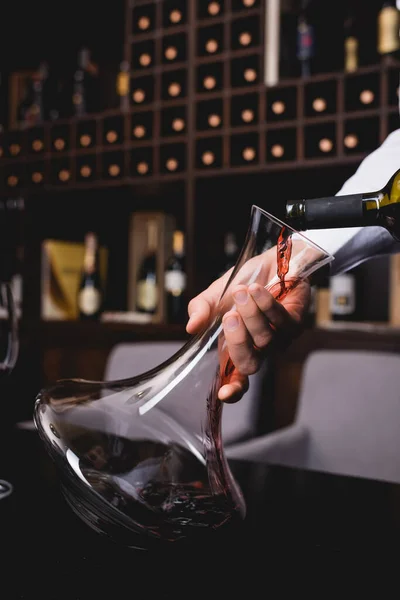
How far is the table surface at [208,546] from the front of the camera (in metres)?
0.33

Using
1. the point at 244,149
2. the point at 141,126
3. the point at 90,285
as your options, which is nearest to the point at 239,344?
the point at 244,149

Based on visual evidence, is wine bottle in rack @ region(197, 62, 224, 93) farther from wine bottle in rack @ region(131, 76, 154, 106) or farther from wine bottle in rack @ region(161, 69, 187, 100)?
wine bottle in rack @ region(131, 76, 154, 106)

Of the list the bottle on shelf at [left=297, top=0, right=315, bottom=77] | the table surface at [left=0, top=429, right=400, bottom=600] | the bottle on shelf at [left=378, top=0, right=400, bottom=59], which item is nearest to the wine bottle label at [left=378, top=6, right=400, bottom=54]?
the bottle on shelf at [left=378, top=0, right=400, bottom=59]

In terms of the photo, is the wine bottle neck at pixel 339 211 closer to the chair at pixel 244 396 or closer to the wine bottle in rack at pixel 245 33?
the chair at pixel 244 396

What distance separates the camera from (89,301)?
213 centimetres

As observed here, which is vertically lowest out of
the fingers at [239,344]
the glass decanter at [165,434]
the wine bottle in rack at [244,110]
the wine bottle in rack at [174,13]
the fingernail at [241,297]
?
the glass decanter at [165,434]

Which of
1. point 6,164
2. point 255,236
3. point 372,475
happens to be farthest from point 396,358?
point 6,164

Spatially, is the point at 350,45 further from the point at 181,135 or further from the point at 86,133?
the point at 86,133

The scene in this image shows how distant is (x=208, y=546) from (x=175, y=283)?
159cm

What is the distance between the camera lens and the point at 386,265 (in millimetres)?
A: 1752

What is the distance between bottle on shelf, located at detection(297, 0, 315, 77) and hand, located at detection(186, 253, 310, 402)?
1523mm

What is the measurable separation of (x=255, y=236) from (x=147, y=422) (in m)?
0.15

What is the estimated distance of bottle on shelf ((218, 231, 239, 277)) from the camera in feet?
6.12

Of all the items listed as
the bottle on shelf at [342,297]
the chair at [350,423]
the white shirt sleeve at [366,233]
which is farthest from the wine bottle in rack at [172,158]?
the white shirt sleeve at [366,233]
